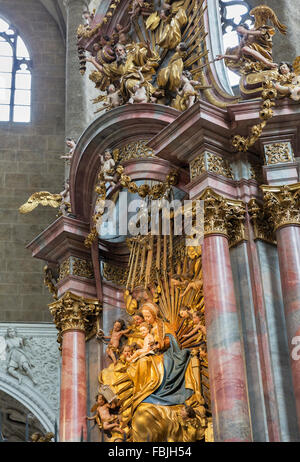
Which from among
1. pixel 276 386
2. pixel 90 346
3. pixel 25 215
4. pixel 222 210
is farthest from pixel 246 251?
pixel 25 215

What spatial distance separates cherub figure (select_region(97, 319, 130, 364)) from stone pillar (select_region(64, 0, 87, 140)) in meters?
5.44

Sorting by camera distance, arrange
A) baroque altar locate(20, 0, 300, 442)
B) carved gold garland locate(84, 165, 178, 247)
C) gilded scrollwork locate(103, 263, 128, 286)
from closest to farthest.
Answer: baroque altar locate(20, 0, 300, 442) < carved gold garland locate(84, 165, 178, 247) < gilded scrollwork locate(103, 263, 128, 286)

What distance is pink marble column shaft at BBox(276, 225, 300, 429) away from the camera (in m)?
7.65

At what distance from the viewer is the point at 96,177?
34.7ft

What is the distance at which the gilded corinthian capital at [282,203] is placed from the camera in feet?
27.4

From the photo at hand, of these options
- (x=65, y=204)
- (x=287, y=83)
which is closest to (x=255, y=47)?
(x=287, y=83)

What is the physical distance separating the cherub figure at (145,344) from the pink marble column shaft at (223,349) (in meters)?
1.85

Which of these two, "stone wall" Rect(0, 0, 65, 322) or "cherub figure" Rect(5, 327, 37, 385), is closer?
"cherub figure" Rect(5, 327, 37, 385)

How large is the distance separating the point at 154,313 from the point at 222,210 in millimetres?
2107

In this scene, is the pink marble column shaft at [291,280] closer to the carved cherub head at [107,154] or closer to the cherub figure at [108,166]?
the cherub figure at [108,166]

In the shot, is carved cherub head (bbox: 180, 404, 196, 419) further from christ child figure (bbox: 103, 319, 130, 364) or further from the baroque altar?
christ child figure (bbox: 103, 319, 130, 364)

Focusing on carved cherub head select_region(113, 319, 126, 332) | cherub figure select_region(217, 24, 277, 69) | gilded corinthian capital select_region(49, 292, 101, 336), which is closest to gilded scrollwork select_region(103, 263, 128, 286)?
gilded corinthian capital select_region(49, 292, 101, 336)

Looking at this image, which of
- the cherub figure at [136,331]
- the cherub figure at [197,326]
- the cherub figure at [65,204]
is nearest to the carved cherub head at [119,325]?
the cherub figure at [136,331]
